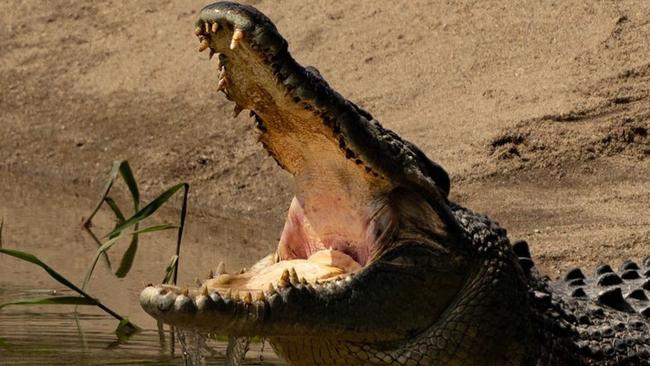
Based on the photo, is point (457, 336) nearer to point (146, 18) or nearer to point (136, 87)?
point (136, 87)

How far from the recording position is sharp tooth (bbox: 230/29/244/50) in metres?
4.23

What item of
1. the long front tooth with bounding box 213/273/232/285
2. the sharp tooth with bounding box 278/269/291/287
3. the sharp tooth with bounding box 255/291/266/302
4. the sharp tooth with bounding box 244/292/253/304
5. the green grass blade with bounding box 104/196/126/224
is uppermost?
the green grass blade with bounding box 104/196/126/224

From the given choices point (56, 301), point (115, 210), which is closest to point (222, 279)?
point (56, 301)

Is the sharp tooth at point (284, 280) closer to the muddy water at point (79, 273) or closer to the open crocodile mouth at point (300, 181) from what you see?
the open crocodile mouth at point (300, 181)

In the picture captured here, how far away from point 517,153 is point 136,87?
14.3 ft

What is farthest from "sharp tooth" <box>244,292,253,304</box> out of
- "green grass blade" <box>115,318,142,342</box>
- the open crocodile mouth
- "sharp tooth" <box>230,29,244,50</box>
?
"green grass blade" <box>115,318,142,342</box>

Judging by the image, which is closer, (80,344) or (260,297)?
(260,297)

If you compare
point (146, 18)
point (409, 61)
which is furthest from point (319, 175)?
point (146, 18)

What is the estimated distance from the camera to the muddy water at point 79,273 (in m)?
7.45

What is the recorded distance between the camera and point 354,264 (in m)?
4.81

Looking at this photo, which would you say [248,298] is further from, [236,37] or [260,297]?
[236,37]

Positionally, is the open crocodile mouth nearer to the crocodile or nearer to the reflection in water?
the crocodile

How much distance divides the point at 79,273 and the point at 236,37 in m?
5.69

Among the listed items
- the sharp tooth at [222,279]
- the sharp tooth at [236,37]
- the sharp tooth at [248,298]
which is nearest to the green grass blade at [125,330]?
the sharp tooth at [222,279]
